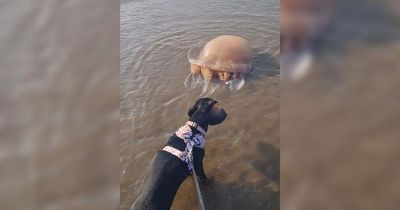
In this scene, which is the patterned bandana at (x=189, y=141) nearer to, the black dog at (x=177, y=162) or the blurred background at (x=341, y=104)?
the black dog at (x=177, y=162)

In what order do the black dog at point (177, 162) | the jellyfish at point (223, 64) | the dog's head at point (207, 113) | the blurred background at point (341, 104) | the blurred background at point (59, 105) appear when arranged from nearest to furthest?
1. the blurred background at point (341, 104)
2. the blurred background at point (59, 105)
3. the black dog at point (177, 162)
4. the dog's head at point (207, 113)
5. the jellyfish at point (223, 64)

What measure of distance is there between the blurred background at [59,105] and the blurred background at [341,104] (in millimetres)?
240

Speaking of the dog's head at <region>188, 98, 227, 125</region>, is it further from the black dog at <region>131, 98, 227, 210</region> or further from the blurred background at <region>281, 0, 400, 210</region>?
the blurred background at <region>281, 0, 400, 210</region>

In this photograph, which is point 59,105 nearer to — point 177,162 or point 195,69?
point 177,162

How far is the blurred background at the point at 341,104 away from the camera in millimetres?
369

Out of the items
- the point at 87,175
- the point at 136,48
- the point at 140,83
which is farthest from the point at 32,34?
the point at 136,48

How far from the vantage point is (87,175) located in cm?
48

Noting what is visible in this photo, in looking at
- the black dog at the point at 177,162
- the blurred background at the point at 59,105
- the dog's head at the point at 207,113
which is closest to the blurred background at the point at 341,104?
the blurred background at the point at 59,105

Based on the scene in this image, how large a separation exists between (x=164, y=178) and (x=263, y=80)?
2.98ft

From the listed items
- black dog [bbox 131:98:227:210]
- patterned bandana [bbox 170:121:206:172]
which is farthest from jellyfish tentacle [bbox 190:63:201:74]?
patterned bandana [bbox 170:121:206:172]

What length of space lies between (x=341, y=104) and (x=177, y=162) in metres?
1.04

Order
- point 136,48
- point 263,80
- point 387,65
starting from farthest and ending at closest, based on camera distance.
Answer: point 136,48 → point 263,80 → point 387,65

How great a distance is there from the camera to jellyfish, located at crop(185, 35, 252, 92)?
204 cm

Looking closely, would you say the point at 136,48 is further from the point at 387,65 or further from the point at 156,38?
the point at 387,65
